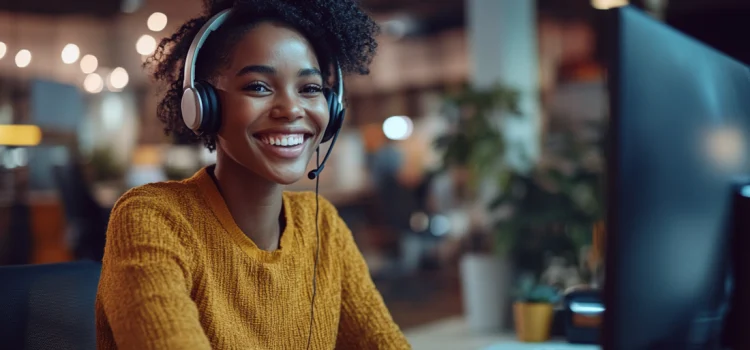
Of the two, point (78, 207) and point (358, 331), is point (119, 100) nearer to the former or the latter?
point (78, 207)

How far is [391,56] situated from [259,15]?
32.5ft

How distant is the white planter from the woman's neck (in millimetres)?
3611

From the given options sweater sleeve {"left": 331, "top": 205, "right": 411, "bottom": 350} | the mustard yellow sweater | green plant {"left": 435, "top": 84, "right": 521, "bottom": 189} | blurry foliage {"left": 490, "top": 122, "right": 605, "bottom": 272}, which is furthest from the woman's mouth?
green plant {"left": 435, "top": 84, "right": 521, "bottom": 189}

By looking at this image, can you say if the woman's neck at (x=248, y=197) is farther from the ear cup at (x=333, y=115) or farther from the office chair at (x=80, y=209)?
the office chair at (x=80, y=209)

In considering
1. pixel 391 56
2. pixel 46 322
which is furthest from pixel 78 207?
pixel 391 56

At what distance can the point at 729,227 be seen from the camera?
35.3 inches

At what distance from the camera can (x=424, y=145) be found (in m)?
11.3

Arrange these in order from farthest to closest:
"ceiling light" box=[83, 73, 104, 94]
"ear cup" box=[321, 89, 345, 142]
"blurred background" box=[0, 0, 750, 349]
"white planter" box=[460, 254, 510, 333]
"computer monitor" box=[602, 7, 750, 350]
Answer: "ceiling light" box=[83, 73, 104, 94] < "white planter" box=[460, 254, 510, 333] < "blurred background" box=[0, 0, 750, 349] < "ear cup" box=[321, 89, 345, 142] < "computer monitor" box=[602, 7, 750, 350]

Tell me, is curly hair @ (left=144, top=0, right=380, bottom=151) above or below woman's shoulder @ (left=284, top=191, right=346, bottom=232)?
above

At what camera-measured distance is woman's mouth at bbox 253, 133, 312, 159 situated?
1093mm

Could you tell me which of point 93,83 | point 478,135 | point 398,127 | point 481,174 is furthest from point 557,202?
point 398,127

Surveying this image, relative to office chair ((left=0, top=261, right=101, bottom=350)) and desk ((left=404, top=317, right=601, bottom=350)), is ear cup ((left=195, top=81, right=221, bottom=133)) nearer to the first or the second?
office chair ((left=0, top=261, right=101, bottom=350))

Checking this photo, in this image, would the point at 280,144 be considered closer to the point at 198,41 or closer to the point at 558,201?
the point at 198,41

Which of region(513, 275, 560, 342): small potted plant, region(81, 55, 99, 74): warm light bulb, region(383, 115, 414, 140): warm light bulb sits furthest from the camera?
region(383, 115, 414, 140): warm light bulb
